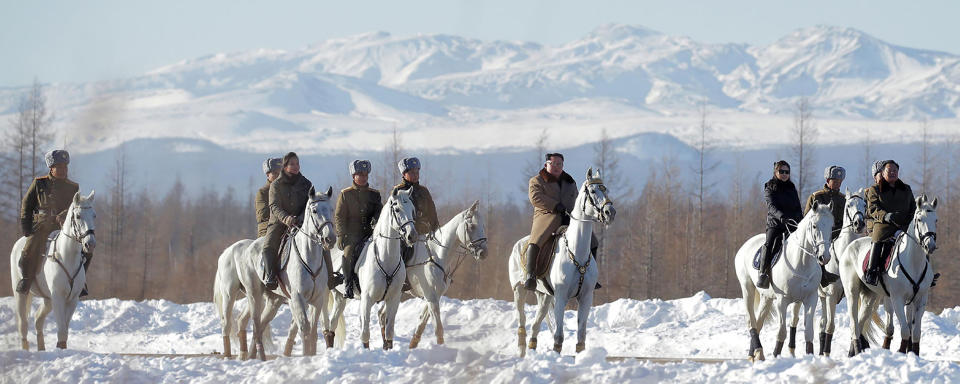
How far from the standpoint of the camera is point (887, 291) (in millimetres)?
17484

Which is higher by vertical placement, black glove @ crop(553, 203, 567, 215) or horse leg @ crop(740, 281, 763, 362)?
black glove @ crop(553, 203, 567, 215)

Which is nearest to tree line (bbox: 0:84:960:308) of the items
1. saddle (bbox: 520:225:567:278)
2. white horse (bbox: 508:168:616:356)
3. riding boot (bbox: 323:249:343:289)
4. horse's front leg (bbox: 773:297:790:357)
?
riding boot (bbox: 323:249:343:289)

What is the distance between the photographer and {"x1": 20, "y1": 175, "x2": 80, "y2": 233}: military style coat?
17562mm

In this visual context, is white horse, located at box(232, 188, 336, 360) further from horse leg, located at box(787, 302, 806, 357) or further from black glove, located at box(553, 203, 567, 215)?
horse leg, located at box(787, 302, 806, 357)

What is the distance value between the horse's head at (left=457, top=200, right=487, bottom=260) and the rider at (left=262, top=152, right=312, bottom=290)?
3098mm

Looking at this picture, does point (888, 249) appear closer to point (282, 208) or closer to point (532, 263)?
point (532, 263)

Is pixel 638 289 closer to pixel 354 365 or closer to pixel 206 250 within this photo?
pixel 206 250

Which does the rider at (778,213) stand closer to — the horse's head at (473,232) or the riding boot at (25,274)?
the horse's head at (473,232)

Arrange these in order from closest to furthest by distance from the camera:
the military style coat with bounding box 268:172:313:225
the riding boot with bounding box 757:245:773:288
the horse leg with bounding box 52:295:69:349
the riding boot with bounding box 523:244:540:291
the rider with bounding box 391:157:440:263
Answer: the military style coat with bounding box 268:172:313:225 < the riding boot with bounding box 523:244:540:291 < the horse leg with bounding box 52:295:69:349 < the riding boot with bounding box 757:245:773:288 < the rider with bounding box 391:157:440:263

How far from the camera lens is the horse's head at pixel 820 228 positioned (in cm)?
1602

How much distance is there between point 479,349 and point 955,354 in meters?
10.7

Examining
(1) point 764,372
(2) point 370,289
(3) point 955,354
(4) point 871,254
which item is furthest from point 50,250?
(3) point 955,354

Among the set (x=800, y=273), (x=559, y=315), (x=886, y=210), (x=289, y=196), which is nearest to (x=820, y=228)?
(x=800, y=273)

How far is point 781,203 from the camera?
17.7m
